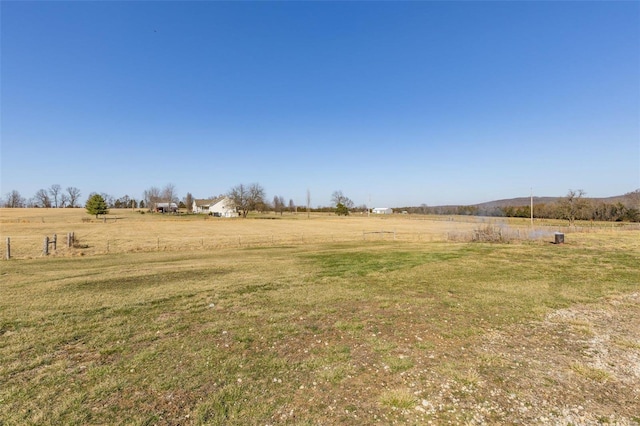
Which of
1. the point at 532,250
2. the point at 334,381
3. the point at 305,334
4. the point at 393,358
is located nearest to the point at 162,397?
the point at 334,381

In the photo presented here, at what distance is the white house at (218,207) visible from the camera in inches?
3653

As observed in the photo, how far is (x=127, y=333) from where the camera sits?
21.6ft

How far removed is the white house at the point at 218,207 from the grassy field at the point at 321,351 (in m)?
82.5

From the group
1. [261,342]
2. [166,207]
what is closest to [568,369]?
[261,342]

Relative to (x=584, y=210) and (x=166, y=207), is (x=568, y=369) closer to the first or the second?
(x=584, y=210)

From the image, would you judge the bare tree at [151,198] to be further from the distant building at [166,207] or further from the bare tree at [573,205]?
the bare tree at [573,205]

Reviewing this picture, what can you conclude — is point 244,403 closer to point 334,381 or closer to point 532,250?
point 334,381

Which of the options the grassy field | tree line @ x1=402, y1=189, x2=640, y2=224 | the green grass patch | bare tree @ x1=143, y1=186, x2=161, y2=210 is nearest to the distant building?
bare tree @ x1=143, y1=186, x2=161, y2=210

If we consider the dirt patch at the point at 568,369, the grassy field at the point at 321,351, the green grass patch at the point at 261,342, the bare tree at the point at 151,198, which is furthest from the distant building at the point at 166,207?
the dirt patch at the point at 568,369

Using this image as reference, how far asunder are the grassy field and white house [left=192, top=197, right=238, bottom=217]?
3248 inches

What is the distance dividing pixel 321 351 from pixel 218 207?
112033 millimetres

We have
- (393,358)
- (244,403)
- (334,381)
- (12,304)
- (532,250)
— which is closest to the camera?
(244,403)

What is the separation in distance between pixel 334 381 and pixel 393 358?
52.0 inches

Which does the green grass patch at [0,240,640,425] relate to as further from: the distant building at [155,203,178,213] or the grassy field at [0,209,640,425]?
the distant building at [155,203,178,213]
